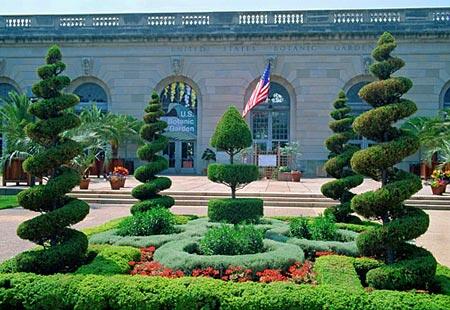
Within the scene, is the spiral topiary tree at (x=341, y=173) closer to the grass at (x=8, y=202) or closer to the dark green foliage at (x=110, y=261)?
the dark green foliage at (x=110, y=261)

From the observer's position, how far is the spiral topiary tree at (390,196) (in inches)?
277

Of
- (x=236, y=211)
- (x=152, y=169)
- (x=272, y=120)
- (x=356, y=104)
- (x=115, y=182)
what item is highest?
(x=356, y=104)

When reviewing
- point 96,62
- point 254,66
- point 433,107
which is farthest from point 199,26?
point 433,107

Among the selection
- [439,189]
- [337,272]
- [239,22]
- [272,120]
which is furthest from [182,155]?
[337,272]

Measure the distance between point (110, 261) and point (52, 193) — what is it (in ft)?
4.98

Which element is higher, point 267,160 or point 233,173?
point 267,160

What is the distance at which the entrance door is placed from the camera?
1471 inches

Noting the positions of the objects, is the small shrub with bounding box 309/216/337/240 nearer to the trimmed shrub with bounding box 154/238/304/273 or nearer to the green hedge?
the trimmed shrub with bounding box 154/238/304/273

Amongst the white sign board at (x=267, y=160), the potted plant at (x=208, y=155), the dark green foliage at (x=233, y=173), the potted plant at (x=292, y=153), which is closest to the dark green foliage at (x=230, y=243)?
the dark green foliage at (x=233, y=173)

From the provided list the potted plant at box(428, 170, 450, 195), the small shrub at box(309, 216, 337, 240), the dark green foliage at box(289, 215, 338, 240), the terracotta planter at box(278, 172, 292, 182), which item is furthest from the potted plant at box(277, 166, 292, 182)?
the small shrub at box(309, 216, 337, 240)

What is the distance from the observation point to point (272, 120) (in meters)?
36.7

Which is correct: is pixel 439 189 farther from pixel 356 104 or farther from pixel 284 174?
pixel 356 104

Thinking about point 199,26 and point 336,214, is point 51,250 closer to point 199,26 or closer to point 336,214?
point 336,214

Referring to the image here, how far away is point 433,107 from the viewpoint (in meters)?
34.5
